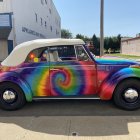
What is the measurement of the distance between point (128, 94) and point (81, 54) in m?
1.49

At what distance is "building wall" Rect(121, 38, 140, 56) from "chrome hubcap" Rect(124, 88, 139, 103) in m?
43.2

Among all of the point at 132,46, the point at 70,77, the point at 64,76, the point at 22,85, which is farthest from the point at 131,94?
the point at 132,46

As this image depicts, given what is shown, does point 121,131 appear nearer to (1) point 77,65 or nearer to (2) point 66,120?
(2) point 66,120

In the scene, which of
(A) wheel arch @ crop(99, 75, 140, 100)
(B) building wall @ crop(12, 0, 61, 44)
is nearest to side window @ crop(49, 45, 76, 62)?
(A) wheel arch @ crop(99, 75, 140, 100)

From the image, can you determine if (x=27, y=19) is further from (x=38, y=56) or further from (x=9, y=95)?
(x=9, y=95)

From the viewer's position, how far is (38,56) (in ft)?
20.5

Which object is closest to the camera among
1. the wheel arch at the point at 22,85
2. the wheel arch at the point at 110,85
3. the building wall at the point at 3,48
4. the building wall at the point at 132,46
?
the wheel arch at the point at 110,85

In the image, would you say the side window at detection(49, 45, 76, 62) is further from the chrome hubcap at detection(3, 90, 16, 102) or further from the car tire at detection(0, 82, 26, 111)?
the chrome hubcap at detection(3, 90, 16, 102)

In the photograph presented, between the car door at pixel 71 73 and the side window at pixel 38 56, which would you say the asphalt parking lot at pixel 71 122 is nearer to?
the car door at pixel 71 73

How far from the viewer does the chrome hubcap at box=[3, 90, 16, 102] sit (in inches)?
246

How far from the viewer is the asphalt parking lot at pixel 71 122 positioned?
181 inches

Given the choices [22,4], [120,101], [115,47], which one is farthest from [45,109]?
[115,47]

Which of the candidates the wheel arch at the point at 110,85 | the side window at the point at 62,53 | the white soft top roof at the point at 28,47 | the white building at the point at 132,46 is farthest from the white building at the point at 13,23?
the white building at the point at 132,46

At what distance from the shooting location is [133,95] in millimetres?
6008
